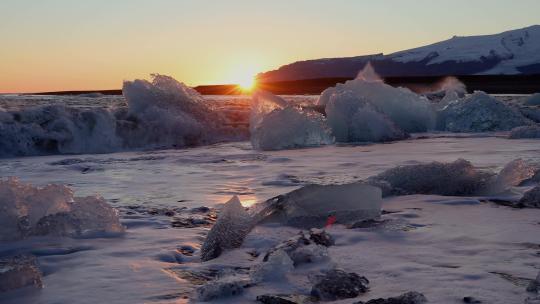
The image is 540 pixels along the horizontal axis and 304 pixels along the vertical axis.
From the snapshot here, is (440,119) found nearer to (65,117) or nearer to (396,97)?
(396,97)

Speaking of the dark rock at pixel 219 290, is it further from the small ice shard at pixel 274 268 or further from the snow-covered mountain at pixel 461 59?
the snow-covered mountain at pixel 461 59

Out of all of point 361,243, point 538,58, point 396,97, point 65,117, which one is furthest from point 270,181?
point 538,58

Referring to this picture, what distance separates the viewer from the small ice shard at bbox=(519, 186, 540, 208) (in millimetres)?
3154

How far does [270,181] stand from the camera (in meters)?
4.57

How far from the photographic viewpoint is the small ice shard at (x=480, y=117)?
10227 millimetres

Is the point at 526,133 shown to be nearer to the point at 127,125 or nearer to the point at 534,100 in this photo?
the point at 127,125

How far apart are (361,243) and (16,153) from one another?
6542mm

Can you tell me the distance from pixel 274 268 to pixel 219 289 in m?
0.26

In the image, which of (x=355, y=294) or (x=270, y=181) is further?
(x=270, y=181)

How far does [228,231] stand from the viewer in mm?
2588

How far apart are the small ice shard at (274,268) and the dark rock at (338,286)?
162mm

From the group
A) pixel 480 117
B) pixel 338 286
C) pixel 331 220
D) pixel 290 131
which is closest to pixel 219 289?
pixel 338 286

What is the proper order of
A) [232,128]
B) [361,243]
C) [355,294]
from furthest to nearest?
[232,128] < [361,243] < [355,294]

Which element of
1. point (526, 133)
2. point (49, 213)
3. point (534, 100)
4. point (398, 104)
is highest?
point (398, 104)
